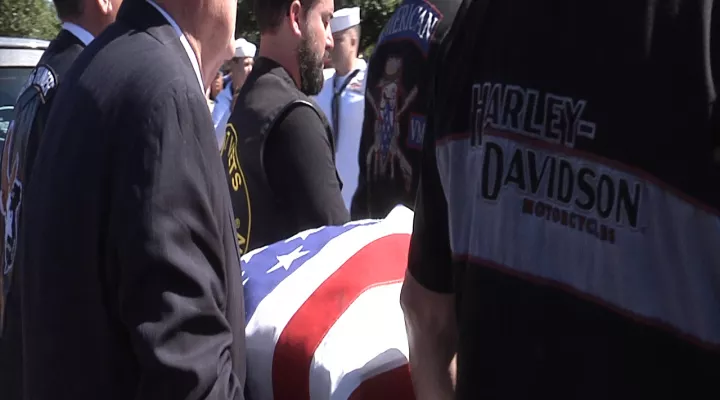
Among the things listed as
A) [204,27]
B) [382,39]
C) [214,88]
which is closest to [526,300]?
[204,27]

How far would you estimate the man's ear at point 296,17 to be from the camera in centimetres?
304

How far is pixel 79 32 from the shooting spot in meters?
3.05

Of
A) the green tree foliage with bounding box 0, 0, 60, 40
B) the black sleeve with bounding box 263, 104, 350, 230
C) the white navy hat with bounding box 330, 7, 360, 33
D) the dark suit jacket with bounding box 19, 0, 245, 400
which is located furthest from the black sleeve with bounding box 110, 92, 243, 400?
the green tree foliage with bounding box 0, 0, 60, 40

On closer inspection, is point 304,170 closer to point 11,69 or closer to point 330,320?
point 330,320

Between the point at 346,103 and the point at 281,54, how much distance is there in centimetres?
279

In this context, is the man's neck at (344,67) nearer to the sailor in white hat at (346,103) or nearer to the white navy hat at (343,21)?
the sailor in white hat at (346,103)

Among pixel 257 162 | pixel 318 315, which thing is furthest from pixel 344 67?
pixel 318 315

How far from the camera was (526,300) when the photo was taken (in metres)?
1.19

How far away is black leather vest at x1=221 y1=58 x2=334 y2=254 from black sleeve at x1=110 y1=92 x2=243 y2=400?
1.14 metres

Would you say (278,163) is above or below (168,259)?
below

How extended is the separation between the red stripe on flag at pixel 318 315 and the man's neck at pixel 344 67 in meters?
4.52

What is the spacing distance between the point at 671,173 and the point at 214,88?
30.7 feet

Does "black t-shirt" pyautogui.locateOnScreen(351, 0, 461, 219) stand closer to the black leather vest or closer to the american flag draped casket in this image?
the black leather vest

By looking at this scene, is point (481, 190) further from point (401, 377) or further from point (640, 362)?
point (401, 377)
